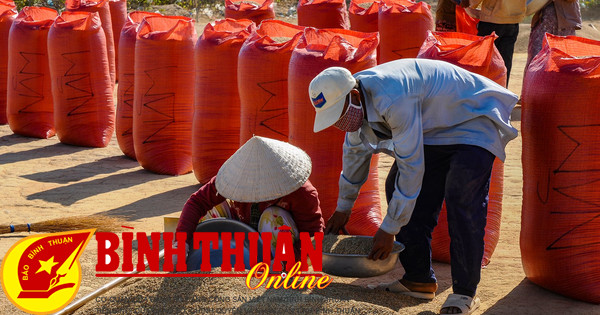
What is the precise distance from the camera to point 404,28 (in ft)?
22.1

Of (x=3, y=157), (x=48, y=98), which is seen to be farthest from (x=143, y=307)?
(x=48, y=98)

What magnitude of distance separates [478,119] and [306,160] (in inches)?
31.4

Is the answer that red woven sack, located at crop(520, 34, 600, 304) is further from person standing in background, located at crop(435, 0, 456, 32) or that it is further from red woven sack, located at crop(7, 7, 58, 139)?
red woven sack, located at crop(7, 7, 58, 139)

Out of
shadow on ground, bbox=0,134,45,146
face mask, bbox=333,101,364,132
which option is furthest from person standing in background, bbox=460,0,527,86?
shadow on ground, bbox=0,134,45,146

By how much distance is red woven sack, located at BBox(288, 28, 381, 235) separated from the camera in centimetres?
403

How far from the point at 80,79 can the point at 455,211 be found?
177 inches

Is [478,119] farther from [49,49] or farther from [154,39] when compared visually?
[49,49]

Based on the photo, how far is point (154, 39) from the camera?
5566mm

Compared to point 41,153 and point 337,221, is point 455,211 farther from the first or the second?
point 41,153

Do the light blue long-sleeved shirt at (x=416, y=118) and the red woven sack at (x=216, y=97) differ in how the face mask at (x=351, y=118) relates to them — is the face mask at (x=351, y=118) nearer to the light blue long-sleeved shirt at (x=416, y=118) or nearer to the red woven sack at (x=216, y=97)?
the light blue long-sleeved shirt at (x=416, y=118)

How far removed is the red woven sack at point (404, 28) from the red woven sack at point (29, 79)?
3.13 m

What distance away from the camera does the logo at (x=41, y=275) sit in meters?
3.23

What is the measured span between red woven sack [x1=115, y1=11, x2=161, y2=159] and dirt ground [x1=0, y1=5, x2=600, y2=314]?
229 millimetres

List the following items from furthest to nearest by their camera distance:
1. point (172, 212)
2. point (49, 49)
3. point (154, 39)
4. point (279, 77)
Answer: point (49, 49) → point (154, 39) → point (172, 212) → point (279, 77)
